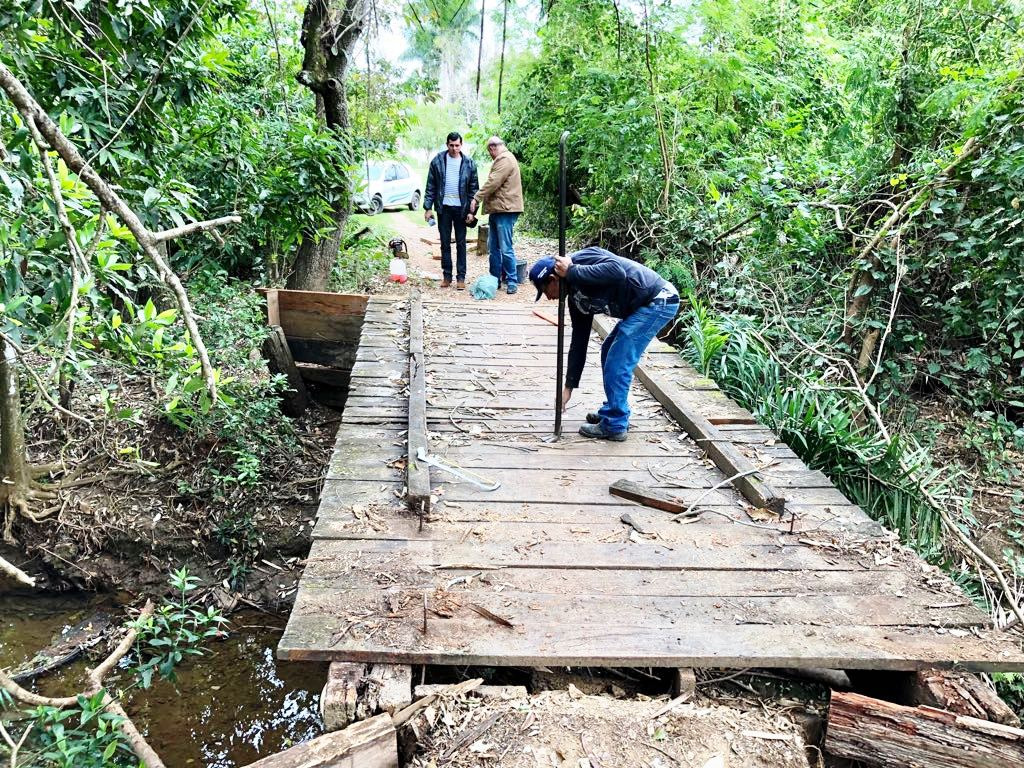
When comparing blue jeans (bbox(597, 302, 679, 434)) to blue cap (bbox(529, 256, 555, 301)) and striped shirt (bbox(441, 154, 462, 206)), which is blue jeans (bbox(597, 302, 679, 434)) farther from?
striped shirt (bbox(441, 154, 462, 206))

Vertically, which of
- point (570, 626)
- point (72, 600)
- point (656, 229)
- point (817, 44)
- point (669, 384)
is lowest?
point (72, 600)

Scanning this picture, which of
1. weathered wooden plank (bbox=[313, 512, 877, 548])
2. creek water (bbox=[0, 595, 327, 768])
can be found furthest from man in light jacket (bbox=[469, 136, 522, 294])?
weathered wooden plank (bbox=[313, 512, 877, 548])

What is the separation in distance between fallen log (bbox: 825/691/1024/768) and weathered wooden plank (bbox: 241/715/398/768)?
160cm

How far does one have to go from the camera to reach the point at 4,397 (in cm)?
461

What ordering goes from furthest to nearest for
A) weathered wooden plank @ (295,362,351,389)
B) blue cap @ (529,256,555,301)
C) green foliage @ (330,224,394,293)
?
green foliage @ (330,224,394,293) → weathered wooden plank @ (295,362,351,389) → blue cap @ (529,256,555,301)

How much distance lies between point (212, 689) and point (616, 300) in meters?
3.55

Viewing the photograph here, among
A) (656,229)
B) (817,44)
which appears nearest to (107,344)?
(656,229)

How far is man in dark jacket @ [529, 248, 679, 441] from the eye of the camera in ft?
14.4

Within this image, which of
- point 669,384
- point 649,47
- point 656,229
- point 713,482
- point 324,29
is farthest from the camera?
point 656,229

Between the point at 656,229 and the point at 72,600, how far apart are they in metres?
7.68

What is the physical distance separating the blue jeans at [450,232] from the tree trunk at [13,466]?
17.2 feet

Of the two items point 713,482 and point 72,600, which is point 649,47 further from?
point 72,600

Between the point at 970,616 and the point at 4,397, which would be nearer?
the point at 970,616

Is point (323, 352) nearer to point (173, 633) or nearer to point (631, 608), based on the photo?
point (173, 633)
